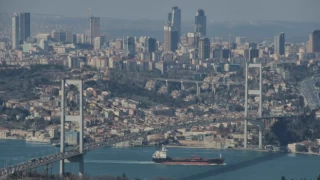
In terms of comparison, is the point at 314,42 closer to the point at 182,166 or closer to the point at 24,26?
the point at 24,26

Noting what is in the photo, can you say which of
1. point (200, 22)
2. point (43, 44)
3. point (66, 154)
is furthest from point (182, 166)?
point (200, 22)

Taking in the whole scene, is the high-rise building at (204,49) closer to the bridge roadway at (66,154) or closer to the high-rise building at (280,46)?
the high-rise building at (280,46)

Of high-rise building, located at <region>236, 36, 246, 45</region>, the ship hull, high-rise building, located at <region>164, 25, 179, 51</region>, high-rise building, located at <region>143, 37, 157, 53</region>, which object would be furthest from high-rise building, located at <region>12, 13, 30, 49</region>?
the ship hull

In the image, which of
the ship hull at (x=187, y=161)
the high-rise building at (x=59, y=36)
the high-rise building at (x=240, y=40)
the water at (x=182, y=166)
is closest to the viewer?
the water at (x=182, y=166)

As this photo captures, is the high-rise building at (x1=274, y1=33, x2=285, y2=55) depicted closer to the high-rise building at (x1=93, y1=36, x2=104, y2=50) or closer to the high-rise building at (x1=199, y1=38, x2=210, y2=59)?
the high-rise building at (x1=199, y1=38, x2=210, y2=59)

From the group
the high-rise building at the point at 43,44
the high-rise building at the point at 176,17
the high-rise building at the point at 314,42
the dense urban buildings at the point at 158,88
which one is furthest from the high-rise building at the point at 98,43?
the high-rise building at the point at 314,42
